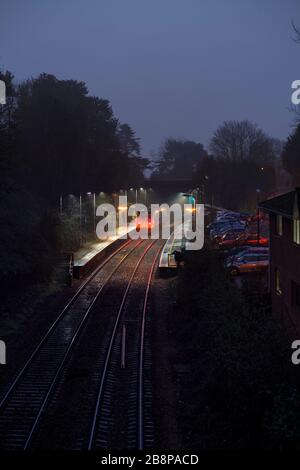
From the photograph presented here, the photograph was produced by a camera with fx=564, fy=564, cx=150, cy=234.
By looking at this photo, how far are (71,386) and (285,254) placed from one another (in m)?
9.06

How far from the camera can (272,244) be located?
22.1m

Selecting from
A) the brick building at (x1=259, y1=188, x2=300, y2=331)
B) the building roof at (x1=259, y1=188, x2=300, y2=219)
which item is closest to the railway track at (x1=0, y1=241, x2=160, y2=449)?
the brick building at (x1=259, y1=188, x2=300, y2=331)

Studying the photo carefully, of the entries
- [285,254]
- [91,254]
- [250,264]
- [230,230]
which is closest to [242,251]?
[250,264]

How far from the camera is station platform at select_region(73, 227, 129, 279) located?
32.4m

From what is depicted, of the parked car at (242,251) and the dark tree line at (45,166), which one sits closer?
the parked car at (242,251)

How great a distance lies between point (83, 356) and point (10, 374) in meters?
2.53

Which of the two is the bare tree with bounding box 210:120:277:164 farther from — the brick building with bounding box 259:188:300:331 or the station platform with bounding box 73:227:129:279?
the brick building with bounding box 259:188:300:331

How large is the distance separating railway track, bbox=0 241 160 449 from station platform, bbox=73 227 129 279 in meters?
7.06

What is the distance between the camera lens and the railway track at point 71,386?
11523 mm

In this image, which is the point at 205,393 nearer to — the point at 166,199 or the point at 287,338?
the point at 287,338

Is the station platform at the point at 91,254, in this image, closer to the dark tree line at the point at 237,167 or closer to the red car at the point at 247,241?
the red car at the point at 247,241

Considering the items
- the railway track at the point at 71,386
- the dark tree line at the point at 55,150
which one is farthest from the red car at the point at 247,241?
the dark tree line at the point at 55,150

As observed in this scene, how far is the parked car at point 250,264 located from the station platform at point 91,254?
9.05 m

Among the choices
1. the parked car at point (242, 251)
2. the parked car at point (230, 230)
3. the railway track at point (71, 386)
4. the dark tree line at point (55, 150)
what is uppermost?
the dark tree line at point (55, 150)
